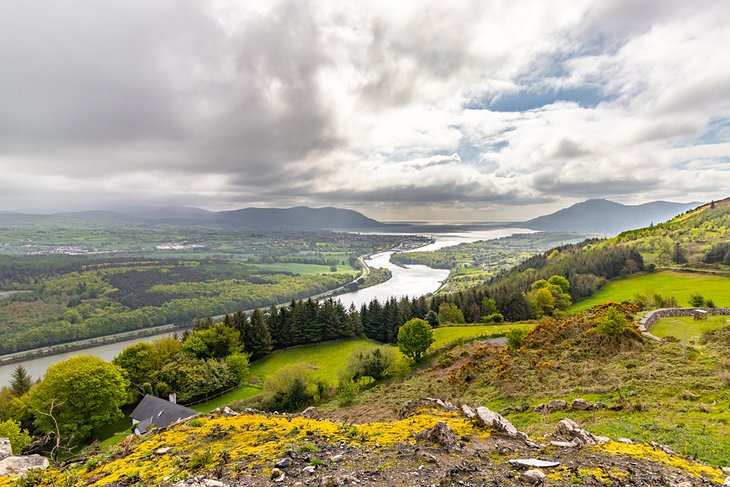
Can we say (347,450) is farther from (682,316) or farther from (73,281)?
(73,281)

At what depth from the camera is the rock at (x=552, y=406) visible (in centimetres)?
1530

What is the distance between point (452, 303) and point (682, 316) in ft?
128

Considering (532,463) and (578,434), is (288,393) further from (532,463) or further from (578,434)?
(532,463)

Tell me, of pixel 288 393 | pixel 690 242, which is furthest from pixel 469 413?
pixel 690 242

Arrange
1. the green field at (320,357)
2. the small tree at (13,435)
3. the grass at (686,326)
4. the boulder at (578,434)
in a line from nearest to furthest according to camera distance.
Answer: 1. the boulder at (578,434)
2. the grass at (686,326)
3. the small tree at (13,435)
4. the green field at (320,357)

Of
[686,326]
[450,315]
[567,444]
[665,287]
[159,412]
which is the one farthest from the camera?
[450,315]

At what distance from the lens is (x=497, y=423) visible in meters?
10.9

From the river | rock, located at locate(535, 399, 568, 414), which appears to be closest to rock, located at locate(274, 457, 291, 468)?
rock, located at locate(535, 399, 568, 414)

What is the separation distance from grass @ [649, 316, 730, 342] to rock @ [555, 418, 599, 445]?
2025cm

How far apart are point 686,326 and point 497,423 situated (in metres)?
27.1

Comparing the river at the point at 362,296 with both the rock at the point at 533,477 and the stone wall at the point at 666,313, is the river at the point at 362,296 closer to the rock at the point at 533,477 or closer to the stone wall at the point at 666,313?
the stone wall at the point at 666,313

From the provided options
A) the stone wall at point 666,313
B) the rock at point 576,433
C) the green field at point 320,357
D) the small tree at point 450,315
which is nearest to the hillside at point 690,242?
the small tree at point 450,315

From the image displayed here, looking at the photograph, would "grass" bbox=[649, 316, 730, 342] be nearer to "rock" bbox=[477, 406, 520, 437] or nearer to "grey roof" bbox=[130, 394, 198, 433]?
"rock" bbox=[477, 406, 520, 437]

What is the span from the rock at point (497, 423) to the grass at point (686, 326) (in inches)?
845
